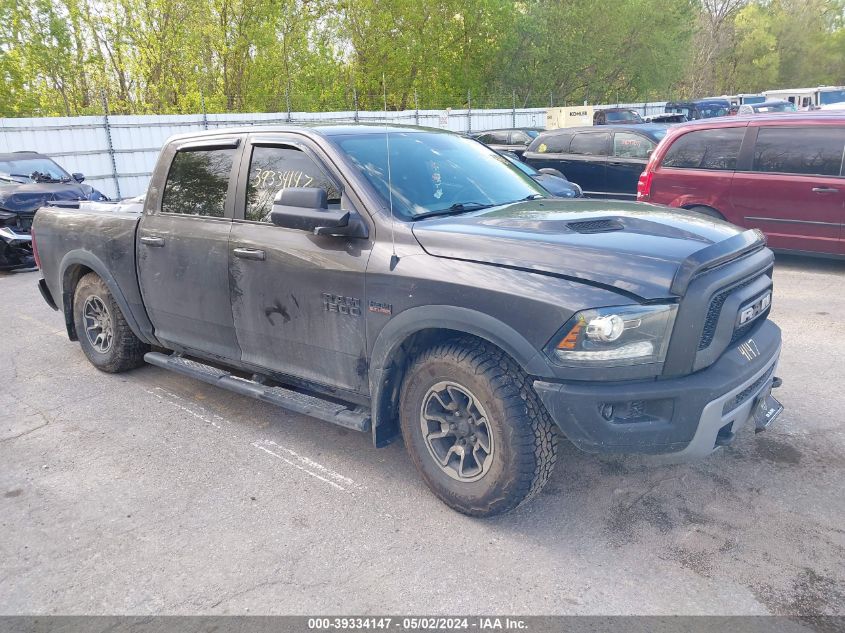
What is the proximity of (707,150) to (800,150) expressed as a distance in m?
1.04

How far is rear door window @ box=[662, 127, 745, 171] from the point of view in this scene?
26.5 ft

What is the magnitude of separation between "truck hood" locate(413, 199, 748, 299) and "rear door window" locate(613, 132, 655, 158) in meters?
7.73

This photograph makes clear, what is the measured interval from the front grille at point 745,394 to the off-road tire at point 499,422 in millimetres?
728

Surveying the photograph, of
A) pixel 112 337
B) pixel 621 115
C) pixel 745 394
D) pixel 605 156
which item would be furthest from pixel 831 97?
pixel 112 337

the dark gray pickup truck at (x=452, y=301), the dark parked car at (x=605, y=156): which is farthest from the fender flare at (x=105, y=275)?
the dark parked car at (x=605, y=156)

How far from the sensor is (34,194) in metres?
10.4

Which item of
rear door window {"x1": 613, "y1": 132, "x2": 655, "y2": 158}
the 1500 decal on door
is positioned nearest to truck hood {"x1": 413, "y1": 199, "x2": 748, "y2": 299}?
the 1500 decal on door

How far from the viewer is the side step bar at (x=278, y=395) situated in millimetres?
3494

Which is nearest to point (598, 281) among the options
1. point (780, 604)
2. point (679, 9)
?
point (780, 604)

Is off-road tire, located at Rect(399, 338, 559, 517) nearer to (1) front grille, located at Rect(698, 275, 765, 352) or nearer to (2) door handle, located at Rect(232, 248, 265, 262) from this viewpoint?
(1) front grille, located at Rect(698, 275, 765, 352)

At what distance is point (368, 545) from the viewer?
304 centimetres

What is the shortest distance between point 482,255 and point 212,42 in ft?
82.4

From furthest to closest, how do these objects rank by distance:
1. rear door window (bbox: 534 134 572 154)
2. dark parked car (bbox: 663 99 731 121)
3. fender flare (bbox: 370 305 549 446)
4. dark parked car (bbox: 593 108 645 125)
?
1. dark parked car (bbox: 663 99 731 121)
2. dark parked car (bbox: 593 108 645 125)
3. rear door window (bbox: 534 134 572 154)
4. fender flare (bbox: 370 305 549 446)

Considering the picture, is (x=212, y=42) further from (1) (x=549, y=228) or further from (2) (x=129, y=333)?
(1) (x=549, y=228)
